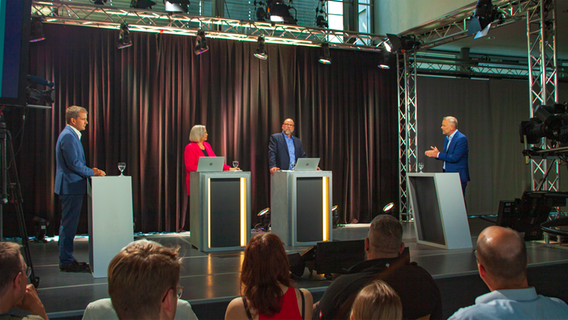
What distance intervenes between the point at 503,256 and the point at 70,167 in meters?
3.55

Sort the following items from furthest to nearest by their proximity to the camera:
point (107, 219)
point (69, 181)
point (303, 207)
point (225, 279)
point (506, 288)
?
point (303, 207) → point (69, 181) → point (107, 219) → point (225, 279) → point (506, 288)

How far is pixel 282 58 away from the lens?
7.43 meters

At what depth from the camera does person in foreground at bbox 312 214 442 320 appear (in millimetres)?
1656

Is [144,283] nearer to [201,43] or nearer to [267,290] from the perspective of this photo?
[267,290]

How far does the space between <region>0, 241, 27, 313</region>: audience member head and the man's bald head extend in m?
1.47

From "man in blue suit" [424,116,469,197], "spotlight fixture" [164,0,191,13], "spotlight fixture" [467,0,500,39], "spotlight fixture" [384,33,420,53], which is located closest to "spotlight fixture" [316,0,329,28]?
"spotlight fixture" [384,33,420,53]

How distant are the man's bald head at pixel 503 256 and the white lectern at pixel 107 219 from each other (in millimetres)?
3119

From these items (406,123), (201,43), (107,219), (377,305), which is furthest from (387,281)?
(406,123)

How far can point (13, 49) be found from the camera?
10.2 feet

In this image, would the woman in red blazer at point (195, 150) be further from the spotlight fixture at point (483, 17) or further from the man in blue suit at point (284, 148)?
the spotlight fixture at point (483, 17)

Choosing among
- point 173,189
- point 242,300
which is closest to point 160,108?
point 173,189

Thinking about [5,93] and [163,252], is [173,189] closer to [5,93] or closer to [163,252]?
[5,93]

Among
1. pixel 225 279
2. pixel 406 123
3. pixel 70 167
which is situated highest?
pixel 406 123

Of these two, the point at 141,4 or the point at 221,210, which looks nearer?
the point at 221,210
